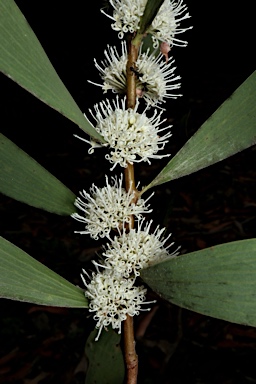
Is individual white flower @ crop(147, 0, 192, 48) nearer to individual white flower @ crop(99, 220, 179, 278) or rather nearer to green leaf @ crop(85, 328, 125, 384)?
individual white flower @ crop(99, 220, 179, 278)

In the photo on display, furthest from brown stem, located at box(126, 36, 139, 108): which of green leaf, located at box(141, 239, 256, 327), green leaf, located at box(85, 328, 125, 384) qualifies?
green leaf, located at box(85, 328, 125, 384)

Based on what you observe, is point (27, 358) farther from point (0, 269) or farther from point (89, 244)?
point (0, 269)

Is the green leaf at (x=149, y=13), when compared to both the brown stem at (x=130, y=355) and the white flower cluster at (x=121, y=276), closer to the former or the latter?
the white flower cluster at (x=121, y=276)

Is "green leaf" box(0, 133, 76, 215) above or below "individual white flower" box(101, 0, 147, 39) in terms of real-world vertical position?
below

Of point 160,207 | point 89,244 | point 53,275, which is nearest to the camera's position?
point 53,275

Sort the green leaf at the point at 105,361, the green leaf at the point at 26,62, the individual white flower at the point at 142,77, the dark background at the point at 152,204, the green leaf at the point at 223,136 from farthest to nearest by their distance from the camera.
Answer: the dark background at the point at 152,204, the green leaf at the point at 105,361, the individual white flower at the point at 142,77, the green leaf at the point at 223,136, the green leaf at the point at 26,62

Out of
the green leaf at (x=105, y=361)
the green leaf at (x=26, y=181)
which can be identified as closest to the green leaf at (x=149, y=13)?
the green leaf at (x=26, y=181)

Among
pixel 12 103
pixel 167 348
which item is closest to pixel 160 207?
pixel 167 348
